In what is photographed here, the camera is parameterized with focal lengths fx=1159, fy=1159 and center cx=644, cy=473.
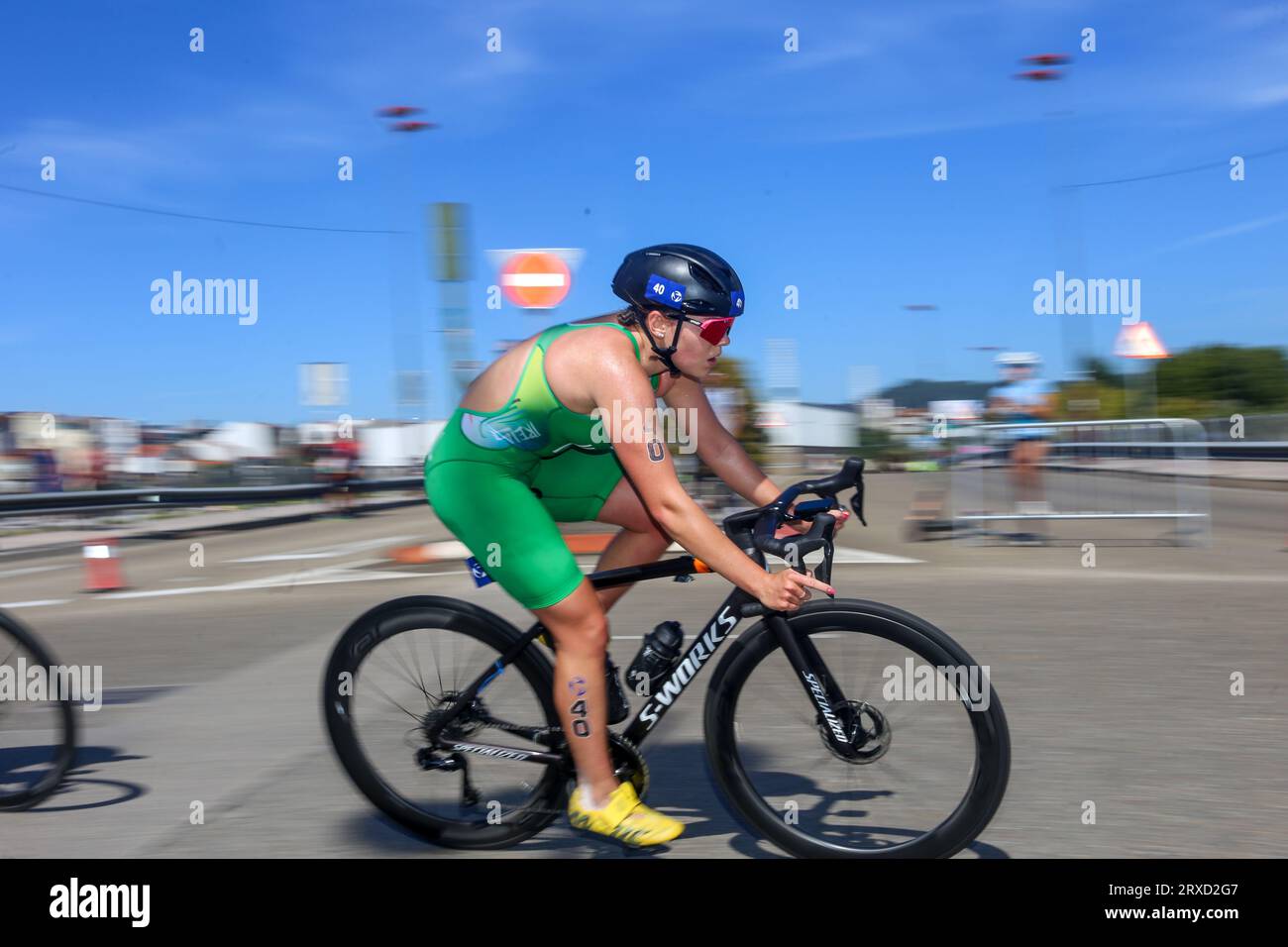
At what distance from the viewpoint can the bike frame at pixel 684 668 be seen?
10.9 ft

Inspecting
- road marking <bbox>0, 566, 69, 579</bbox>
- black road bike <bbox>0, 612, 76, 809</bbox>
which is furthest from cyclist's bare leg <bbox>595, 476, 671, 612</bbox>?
road marking <bbox>0, 566, 69, 579</bbox>

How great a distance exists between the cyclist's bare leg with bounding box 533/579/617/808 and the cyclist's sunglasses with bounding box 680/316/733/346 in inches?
31.8

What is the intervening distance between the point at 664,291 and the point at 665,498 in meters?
0.60

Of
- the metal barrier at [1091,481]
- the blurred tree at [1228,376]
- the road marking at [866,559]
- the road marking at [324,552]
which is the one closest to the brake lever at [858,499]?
the road marking at [866,559]

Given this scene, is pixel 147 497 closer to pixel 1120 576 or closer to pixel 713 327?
pixel 1120 576

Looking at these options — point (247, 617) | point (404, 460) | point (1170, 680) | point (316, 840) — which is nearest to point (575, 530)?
point (247, 617)

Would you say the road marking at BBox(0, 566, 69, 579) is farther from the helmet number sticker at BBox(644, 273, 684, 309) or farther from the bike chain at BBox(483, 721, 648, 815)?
the helmet number sticker at BBox(644, 273, 684, 309)

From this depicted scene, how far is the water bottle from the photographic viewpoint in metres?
3.46

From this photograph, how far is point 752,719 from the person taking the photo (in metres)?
3.34

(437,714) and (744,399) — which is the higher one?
(744,399)

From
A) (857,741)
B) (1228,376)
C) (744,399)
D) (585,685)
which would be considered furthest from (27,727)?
(1228,376)

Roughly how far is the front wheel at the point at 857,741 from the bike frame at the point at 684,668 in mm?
15

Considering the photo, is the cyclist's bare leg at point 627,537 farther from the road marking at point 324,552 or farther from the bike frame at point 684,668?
the road marking at point 324,552
